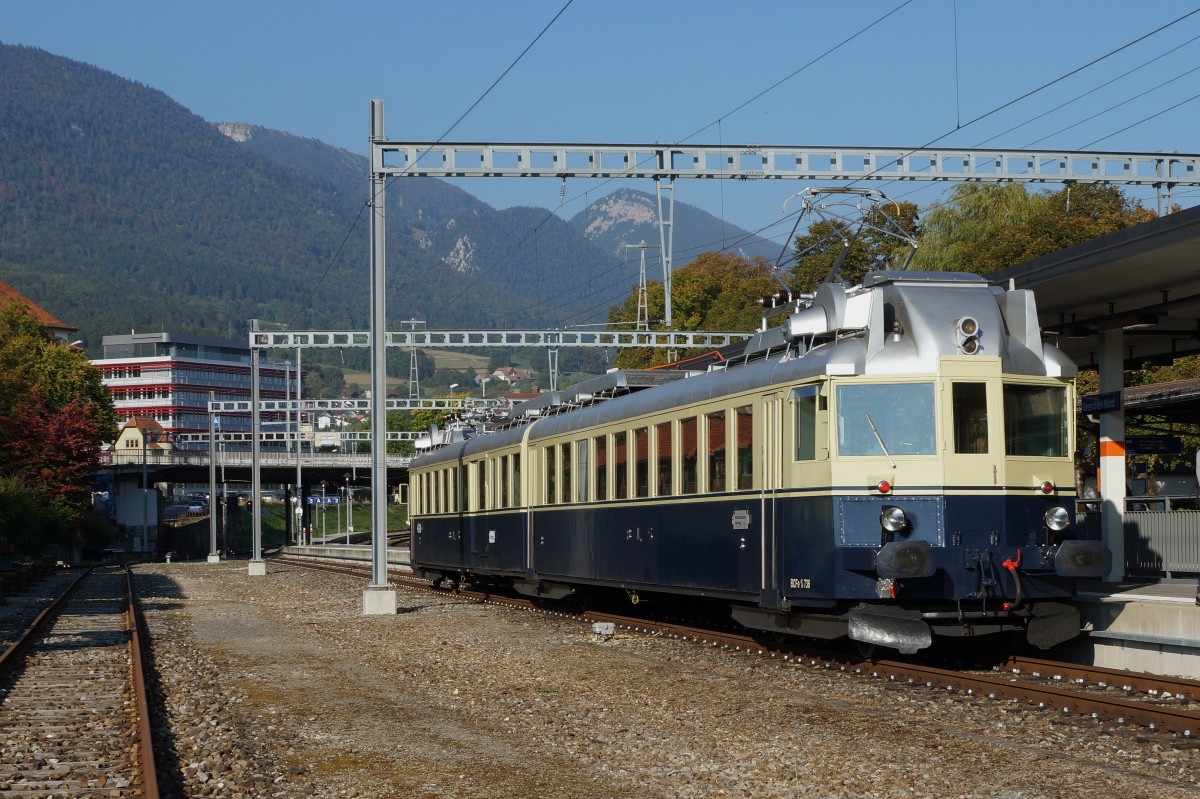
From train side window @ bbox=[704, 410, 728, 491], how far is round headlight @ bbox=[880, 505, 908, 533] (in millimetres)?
2527

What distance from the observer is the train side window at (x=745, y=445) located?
1449 cm

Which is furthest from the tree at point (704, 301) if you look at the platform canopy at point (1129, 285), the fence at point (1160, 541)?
the fence at point (1160, 541)

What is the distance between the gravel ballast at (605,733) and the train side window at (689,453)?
5.76ft

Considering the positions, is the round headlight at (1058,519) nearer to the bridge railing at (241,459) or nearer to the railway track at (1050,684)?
the railway track at (1050,684)

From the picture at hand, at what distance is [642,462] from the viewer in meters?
17.6

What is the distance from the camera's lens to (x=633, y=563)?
1798 cm

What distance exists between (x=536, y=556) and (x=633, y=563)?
15.1ft

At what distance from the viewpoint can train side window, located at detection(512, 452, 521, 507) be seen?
23219mm

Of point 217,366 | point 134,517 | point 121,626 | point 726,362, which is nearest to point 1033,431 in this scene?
point 726,362

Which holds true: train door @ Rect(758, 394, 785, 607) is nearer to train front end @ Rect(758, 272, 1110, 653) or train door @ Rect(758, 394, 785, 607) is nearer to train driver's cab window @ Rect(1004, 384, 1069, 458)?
train front end @ Rect(758, 272, 1110, 653)

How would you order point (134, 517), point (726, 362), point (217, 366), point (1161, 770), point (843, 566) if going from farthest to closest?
point (217, 366) → point (134, 517) → point (726, 362) → point (843, 566) → point (1161, 770)

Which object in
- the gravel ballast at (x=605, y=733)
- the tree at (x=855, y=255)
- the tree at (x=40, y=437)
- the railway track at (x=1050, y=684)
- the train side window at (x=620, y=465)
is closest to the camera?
the gravel ballast at (x=605, y=733)

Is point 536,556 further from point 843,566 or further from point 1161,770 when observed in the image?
point 1161,770

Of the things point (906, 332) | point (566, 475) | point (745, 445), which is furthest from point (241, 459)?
point (906, 332)
